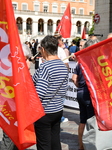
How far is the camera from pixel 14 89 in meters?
3.48

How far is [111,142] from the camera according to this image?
502cm

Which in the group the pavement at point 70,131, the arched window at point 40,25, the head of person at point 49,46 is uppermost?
the head of person at point 49,46

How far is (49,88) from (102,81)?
714 millimetres

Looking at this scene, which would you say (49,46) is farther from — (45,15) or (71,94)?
(45,15)

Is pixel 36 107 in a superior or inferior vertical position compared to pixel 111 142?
superior

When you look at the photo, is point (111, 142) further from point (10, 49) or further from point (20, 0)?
point (20, 0)

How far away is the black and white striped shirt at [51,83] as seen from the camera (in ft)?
13.0

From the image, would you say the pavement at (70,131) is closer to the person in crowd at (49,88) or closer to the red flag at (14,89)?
the person in crowd at (49,88)

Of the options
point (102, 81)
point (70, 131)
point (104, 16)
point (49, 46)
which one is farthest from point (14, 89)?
point (104, 16)

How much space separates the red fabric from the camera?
4305mm

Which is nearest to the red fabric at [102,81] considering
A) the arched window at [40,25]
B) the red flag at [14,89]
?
the red flag at [14,89]

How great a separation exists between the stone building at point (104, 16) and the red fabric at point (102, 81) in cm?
1186

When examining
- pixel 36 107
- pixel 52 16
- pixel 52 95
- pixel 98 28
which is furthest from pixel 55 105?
pixel 52 16

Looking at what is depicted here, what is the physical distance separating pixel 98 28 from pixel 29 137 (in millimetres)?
13715
